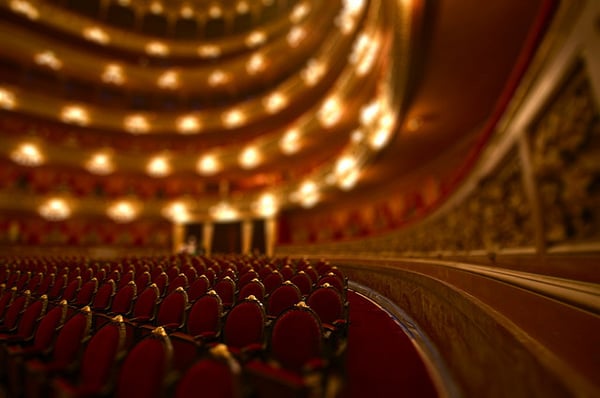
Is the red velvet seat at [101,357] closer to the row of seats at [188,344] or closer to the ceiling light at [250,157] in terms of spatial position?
the row of seats at [188,344]

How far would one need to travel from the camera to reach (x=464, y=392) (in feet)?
3.88

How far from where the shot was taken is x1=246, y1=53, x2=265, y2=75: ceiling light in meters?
15.5

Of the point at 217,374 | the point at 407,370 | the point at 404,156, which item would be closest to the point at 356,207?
the point at 404,156

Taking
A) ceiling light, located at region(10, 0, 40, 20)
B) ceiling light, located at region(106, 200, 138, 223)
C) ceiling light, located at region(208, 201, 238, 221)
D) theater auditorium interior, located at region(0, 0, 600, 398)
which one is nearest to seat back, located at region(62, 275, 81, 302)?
theater auditorium interior, located at region(0, 0, 600, 398)

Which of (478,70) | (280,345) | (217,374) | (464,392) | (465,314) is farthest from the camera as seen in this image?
(478,70)

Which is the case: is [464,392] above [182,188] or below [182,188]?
below

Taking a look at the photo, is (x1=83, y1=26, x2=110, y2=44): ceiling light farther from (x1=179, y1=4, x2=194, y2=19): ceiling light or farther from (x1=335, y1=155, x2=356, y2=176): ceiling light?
(x1=335, y1=155, x2=356, y2=176): ceiling light

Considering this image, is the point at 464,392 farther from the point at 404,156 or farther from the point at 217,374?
the point at 404,156

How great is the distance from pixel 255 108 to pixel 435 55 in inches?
454

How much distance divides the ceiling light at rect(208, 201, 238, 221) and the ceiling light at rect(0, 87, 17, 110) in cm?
872

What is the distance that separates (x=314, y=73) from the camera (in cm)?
1219

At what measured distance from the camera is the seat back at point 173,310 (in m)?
2.38

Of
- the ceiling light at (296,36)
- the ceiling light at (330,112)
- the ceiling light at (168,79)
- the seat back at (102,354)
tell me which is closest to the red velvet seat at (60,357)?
the seat back at (102,354)

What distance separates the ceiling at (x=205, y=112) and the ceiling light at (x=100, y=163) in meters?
0.04
